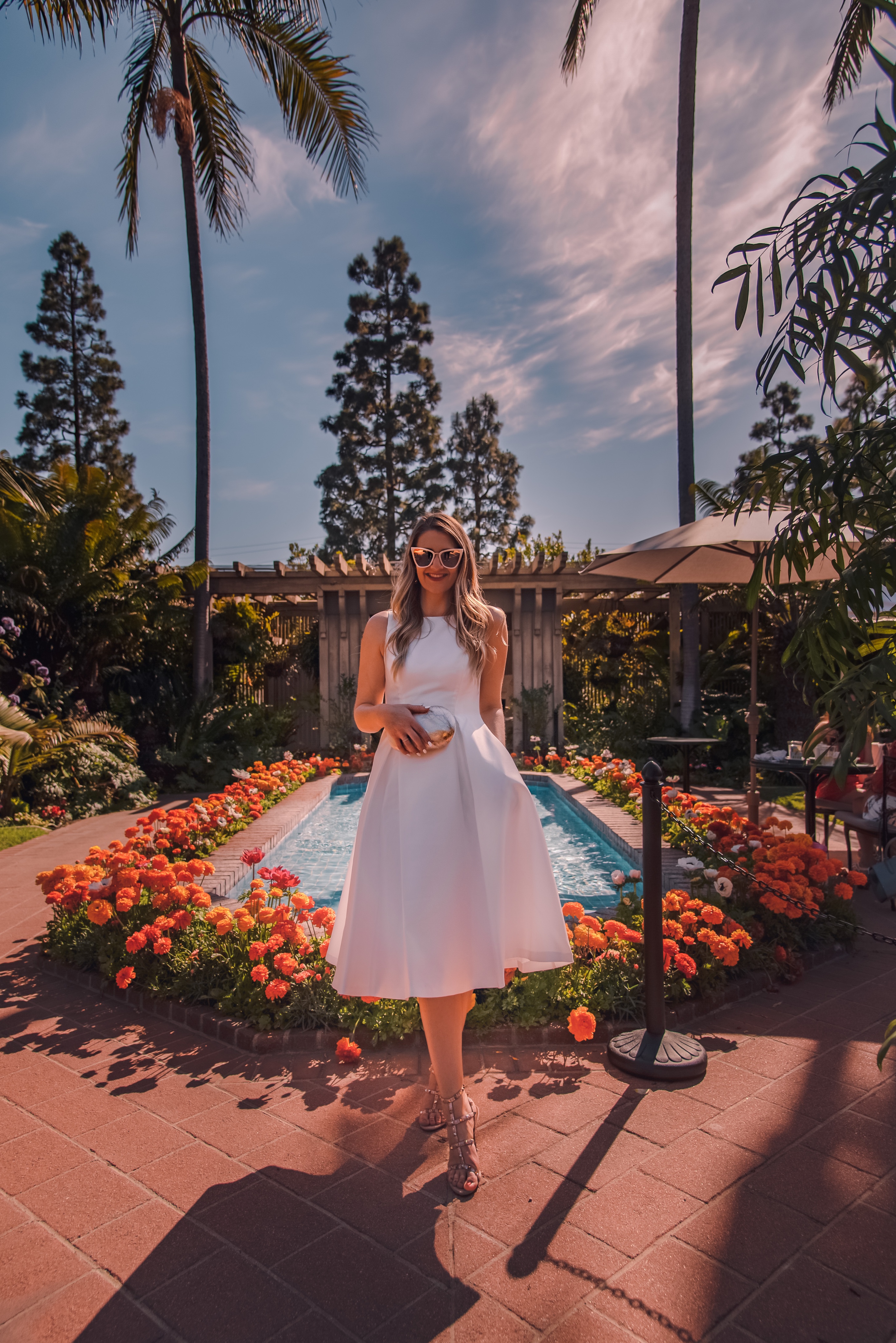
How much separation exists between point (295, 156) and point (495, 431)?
17.0m

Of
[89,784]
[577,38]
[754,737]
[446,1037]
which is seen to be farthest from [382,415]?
[446,1037]

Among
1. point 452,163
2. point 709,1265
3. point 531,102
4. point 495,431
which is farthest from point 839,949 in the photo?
point 495,431

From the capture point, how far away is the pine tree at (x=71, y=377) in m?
22.0

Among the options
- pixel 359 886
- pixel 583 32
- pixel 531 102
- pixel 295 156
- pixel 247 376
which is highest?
pixel 583 32

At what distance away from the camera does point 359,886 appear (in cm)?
214

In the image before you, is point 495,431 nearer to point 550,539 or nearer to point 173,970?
point 550,539

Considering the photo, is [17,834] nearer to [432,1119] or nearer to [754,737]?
[432,1119]

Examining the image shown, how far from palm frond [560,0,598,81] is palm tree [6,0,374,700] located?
3.12m

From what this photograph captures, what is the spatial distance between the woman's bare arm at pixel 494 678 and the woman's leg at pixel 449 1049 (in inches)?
30.1

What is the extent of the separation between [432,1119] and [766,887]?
6.01ft

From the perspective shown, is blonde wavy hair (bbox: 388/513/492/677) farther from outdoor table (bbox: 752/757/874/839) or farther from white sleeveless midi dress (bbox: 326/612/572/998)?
outdoor table (bbox: 752/757/874/839)

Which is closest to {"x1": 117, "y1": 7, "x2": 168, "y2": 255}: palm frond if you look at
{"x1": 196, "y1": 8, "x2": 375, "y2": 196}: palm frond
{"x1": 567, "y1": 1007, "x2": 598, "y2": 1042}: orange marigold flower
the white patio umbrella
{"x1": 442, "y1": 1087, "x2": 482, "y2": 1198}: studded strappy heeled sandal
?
{"x1": 196, "y1": 8, "x2": 375, "y2": 196}: palm frond

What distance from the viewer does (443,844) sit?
205 cm

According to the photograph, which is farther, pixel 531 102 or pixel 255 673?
pixel 255 673
